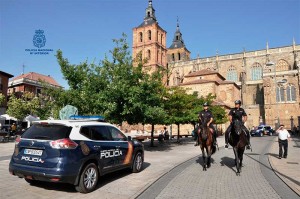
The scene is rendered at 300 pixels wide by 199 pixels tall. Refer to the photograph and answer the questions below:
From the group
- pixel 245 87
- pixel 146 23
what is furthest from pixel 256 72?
pixel 146 23

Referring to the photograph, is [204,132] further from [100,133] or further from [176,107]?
[176,107]

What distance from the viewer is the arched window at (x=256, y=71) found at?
62.8 meters

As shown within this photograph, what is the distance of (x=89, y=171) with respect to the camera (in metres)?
6.06

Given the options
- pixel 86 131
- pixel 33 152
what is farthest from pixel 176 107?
pixel 33 152

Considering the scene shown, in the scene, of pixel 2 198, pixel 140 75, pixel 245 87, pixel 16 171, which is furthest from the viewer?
pixel 245 87

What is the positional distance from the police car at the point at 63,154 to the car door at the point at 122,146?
1.98 ft

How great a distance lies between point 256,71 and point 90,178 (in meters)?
65.1

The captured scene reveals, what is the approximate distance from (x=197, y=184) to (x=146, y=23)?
6160 centimetres

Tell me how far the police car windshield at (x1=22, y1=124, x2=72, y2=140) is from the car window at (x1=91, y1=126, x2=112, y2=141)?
0.82 metres

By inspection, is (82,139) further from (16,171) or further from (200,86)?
(200,86)

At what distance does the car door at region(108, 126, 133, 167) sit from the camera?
7.43 meters

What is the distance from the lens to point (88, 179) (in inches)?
237

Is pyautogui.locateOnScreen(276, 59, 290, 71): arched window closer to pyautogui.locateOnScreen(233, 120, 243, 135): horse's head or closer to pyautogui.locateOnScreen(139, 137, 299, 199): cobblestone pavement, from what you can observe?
pyautogui.locateOnScreen(139, 137, 299, 199): cobblestone pavement

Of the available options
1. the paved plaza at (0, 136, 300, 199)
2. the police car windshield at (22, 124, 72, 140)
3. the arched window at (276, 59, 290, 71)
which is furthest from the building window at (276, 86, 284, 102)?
the police car windshield at (22, 124, 72, 140)
